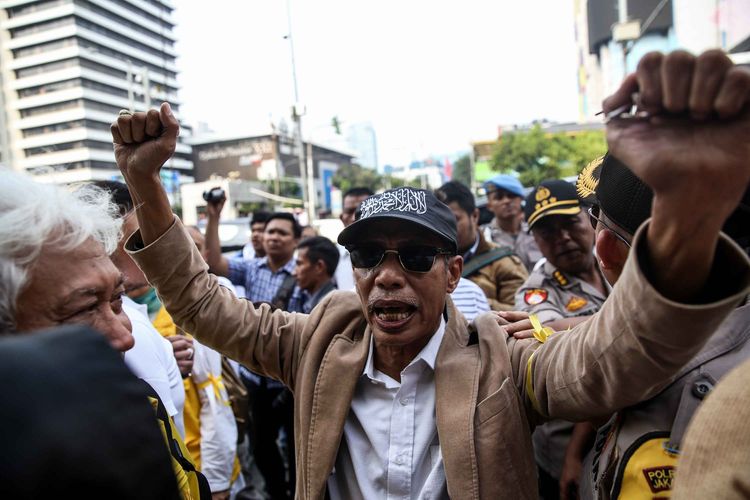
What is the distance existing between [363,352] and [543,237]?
5.62 ft

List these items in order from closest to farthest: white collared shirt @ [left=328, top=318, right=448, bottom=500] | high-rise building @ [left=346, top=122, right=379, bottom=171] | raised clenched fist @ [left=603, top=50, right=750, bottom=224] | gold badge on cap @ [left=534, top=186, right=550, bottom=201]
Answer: raised clenched fist @ [left=603, top=50, right=750, bottom=224]
white collared shirt @ [left=328, top=318, right=448, bottom=500]
gold badge on cap @ [left=534, top=186, right=550, bottom=201]
high-rise building @ [left=346, top=122, right=379, bottom=171]

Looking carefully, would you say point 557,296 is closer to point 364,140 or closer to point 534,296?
point 534,296

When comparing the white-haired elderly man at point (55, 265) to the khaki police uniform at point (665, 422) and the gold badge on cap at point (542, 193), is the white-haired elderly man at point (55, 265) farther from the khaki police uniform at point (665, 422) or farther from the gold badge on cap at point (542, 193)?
the gold badge on cap at point (542, 193)

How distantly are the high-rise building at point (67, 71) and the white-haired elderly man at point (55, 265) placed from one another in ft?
288

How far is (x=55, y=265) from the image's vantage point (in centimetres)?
128

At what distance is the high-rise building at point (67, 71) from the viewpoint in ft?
269

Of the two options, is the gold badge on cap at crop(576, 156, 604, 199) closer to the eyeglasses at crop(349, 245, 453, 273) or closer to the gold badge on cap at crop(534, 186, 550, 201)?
the eyeglasses at crop(349, 245, 453, 273)

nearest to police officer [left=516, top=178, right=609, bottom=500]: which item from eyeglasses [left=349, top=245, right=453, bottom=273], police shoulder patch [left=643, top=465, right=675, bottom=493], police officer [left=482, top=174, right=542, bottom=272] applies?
eyeglasses [left=349, top=245, right=453, bottom=273]

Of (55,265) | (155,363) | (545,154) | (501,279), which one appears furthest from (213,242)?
(545,154)

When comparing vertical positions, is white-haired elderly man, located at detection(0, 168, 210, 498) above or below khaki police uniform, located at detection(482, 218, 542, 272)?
above

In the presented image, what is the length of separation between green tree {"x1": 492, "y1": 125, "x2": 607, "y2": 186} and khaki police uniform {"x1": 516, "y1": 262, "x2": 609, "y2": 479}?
120 feet

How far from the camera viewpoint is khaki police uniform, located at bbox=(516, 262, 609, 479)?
235 centimetres

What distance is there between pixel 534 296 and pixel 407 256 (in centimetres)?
120

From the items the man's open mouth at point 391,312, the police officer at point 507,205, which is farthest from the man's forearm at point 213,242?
the man's open mouth at point 391,312
